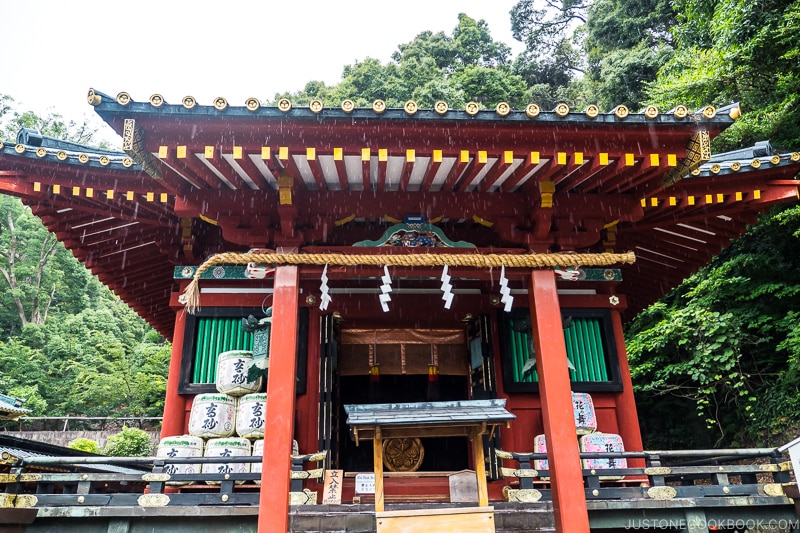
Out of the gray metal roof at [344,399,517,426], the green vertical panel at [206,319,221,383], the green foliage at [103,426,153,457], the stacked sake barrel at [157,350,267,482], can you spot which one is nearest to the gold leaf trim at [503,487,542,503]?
the gray metal roof at [344,399,517,426]

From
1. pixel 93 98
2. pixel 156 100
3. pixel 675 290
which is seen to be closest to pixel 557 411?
pixel 156 100

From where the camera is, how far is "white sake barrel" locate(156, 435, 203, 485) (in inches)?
262

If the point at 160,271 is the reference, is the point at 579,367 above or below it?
below

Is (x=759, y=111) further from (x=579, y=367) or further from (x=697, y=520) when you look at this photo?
(x=697, y=520)

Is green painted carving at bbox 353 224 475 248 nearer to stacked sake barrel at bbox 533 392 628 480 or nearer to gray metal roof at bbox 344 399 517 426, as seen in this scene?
gray metal roof at bbox 344 399 517 426

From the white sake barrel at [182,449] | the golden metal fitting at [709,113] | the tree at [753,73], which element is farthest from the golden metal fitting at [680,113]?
the tree at [753,73]

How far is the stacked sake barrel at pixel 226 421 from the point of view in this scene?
22.1 ft

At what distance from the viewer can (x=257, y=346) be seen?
7.08 meters

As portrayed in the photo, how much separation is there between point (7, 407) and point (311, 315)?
9.54 m

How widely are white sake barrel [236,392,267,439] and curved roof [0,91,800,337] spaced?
191cm

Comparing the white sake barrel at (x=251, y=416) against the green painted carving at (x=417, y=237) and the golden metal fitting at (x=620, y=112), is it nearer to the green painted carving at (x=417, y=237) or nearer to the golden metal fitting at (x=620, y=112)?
the green painted carving at (x=417, y=237)

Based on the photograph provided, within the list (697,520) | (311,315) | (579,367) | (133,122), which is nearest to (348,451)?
(311,315)

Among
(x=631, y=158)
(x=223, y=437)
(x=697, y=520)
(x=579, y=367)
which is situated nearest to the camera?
(x=631, y=158)

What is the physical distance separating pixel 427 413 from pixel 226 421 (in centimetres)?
300
